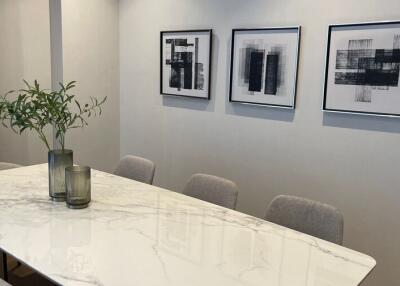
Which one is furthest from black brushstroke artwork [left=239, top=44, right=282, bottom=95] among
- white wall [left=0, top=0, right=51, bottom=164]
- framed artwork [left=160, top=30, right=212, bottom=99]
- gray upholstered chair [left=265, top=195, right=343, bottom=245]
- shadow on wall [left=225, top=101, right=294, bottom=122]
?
white wall [left=0, top=0, right=51, bottom=164]

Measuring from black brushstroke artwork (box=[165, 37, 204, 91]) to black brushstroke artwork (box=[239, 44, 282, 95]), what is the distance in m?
0.43

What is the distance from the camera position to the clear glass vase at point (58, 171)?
2.06 meters

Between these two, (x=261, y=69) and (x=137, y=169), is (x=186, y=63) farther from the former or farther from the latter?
(x=137, y=169)

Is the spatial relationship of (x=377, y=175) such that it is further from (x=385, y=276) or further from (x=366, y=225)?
(x=385, y=276)

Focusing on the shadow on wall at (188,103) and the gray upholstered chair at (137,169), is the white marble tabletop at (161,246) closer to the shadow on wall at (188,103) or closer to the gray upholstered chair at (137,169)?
the gray upholstered chair at (137,169)

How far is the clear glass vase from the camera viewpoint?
206 centimetres

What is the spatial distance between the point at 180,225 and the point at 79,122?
7.48 feet

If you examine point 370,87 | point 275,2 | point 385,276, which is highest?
point 275,2

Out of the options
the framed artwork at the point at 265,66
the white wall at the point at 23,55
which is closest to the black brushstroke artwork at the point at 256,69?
the framed artwork at the point at 265,66

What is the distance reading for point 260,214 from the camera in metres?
3.12

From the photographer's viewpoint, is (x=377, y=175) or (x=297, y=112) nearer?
(x=377, y=175)

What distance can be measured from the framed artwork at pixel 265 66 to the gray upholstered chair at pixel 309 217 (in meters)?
1.01

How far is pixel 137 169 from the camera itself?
9.00 feet

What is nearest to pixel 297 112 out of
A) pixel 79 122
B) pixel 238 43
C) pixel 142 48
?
pixel 238 43
